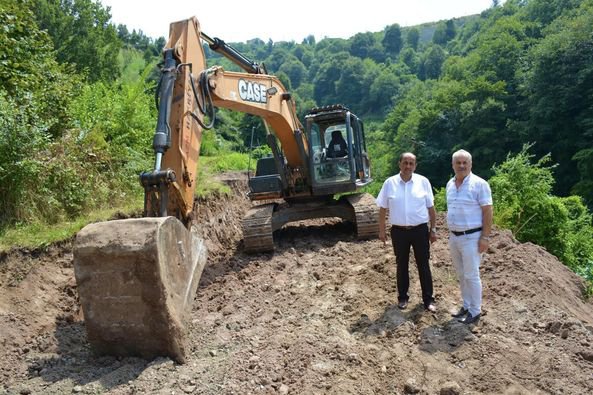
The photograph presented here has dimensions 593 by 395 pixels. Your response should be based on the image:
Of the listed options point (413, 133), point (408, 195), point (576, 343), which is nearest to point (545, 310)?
point (576, 343)

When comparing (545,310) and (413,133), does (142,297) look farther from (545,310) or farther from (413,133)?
(413,133)

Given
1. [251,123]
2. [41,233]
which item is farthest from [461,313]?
[251,123]

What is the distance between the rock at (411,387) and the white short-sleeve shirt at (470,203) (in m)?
1.58

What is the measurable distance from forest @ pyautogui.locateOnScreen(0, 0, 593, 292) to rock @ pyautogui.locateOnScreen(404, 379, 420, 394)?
531 centimetres

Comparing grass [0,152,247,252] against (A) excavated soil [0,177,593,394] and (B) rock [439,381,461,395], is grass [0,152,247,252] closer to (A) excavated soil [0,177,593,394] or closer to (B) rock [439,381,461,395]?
(A) excavated soil [0,177,593,394]

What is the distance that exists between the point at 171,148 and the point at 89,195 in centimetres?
350

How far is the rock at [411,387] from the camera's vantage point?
3986 millimetres

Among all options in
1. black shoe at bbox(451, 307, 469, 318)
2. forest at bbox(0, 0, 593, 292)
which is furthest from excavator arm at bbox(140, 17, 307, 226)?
black shoe at bbox(451, 307, 469, 318)

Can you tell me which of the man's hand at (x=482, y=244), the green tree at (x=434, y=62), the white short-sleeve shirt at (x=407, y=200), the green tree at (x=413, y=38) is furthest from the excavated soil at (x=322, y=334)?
the green tree at (x=413, y=38)

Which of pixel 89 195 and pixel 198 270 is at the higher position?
pixel 89 195

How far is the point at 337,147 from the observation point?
9.17 meters

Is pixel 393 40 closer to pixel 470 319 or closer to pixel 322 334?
pixel 470 319

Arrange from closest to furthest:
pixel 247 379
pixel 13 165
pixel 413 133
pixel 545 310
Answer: pixel 247 379 → pixel 545 310 → pixel 13 165 → pixel 413 133

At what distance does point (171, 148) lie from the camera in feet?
18.1
